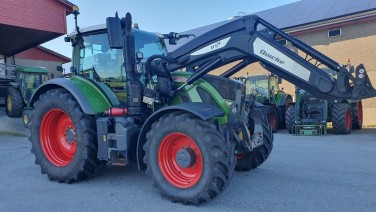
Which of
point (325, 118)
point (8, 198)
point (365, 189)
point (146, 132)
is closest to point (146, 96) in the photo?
point (146, 132)

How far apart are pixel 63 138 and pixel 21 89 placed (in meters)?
10.7

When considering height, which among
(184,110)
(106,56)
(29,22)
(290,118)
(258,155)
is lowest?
(258,155)

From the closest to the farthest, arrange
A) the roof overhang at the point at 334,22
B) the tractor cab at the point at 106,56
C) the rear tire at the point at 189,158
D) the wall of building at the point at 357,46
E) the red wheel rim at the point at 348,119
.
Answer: the rear tire at the point at 189,158 → the tractor cab at the point at 106,56 → the red wheel rim at the point at 348,119 → the roof overhang at the point at 334,22 → the wall of building at the point at 357,46

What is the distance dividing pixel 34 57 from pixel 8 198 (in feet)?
66.3

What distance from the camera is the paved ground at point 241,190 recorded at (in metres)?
3.96

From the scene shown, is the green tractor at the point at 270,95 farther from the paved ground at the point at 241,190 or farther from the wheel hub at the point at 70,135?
the wheel hub at the point at 70,135

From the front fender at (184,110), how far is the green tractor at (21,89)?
10939mm

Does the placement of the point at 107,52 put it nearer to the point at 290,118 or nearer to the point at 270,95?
the point at 290,118

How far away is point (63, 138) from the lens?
5.50 meters

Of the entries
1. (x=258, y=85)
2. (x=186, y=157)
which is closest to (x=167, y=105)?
(x=186, y=157)

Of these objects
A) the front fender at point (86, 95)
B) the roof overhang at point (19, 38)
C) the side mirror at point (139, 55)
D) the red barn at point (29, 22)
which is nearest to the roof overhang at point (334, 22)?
the red barn at point (29, 22)

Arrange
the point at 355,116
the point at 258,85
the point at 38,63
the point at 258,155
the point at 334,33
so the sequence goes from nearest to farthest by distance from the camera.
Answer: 1. the point at 258,155
2. the point at 355,116
3. the point at 258,85
4. the point at 334,33
5. the point at 38,63

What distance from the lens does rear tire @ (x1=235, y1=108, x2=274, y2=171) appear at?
5.37 meters

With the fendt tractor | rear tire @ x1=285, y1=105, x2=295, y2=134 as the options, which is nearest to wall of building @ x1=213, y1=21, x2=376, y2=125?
rear tire @ x1=285, y1=105, x2=295, y2=134
